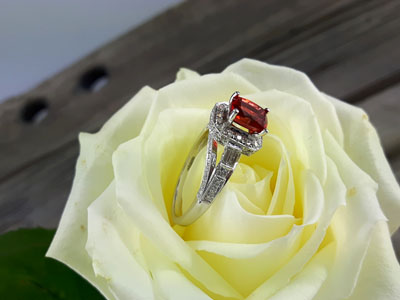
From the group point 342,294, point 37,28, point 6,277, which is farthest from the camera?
point 37,28

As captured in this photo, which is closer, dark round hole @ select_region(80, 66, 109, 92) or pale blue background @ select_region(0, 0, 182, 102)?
dark round hole @ select_region(80, 66, 109, 92)

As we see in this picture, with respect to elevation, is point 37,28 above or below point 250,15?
above

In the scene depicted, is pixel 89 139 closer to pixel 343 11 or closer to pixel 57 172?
pixel 57 172

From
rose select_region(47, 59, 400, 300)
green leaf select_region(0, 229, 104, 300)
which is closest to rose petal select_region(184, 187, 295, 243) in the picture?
rose select_region(47, 59, 400, 300)

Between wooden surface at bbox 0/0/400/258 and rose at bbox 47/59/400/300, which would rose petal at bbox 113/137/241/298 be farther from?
wooden surface at bbox 0/0/400/258

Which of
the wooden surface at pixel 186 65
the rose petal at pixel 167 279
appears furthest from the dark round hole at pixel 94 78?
the rose petal at pixel 167 279

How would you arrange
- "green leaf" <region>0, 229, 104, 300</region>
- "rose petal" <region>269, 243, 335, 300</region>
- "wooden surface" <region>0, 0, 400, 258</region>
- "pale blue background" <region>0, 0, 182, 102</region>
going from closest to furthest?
1. "rose petal" <region>269, 243, 335, 300</region>
2. "green leaf" <region>0, 229, 104, 300</region>
3. "wooden surface" <region>0, 0, 400, 258</region>
4. "pale blue background" <region>0, 0, 182, 102</region>

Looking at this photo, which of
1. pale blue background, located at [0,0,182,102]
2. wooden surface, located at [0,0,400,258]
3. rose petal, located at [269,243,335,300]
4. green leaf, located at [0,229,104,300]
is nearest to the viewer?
rose petal, located at [269,243,335,300]

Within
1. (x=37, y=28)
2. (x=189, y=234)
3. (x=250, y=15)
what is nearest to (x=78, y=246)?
(x=189, y=234)

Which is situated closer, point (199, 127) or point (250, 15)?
point (199, 127)
